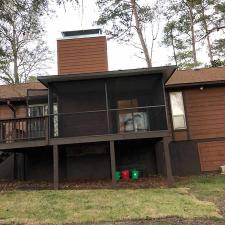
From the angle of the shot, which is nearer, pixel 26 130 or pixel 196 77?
pixel 26 130

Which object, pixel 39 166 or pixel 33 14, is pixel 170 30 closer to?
pixel 39 166

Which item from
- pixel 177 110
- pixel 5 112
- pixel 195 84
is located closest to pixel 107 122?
pixel 177 110

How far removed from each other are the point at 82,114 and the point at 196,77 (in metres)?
5.77

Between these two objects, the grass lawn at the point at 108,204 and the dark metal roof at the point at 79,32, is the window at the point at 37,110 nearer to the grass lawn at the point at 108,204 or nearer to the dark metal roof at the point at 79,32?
the dark metal roof at the point at 79,32

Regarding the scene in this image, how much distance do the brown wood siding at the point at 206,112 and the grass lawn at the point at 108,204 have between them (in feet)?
13.8

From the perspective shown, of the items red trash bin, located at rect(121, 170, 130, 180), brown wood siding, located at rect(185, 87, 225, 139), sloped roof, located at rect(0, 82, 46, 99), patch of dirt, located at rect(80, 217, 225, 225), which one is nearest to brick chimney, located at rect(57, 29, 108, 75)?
sloped roof, located at rect(0, 82, 46, 99)

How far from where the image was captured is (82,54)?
17250mm

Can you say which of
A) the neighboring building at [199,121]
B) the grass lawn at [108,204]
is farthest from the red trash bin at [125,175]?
the grass lawn at [108,204]

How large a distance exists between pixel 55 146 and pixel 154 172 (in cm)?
489

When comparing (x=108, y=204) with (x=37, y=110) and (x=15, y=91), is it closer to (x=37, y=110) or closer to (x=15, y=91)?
(x=37, y=110)

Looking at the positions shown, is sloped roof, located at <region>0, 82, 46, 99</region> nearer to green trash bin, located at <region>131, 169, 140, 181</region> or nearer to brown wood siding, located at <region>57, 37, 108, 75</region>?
brown wood siding, located at <region>57, 37, 108, 75</region>

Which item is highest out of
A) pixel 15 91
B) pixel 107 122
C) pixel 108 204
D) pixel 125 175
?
pixel 15 91

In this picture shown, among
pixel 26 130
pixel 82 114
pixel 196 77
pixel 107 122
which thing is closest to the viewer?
pixel 26 130

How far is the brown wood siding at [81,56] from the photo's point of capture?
17141 millimetres
